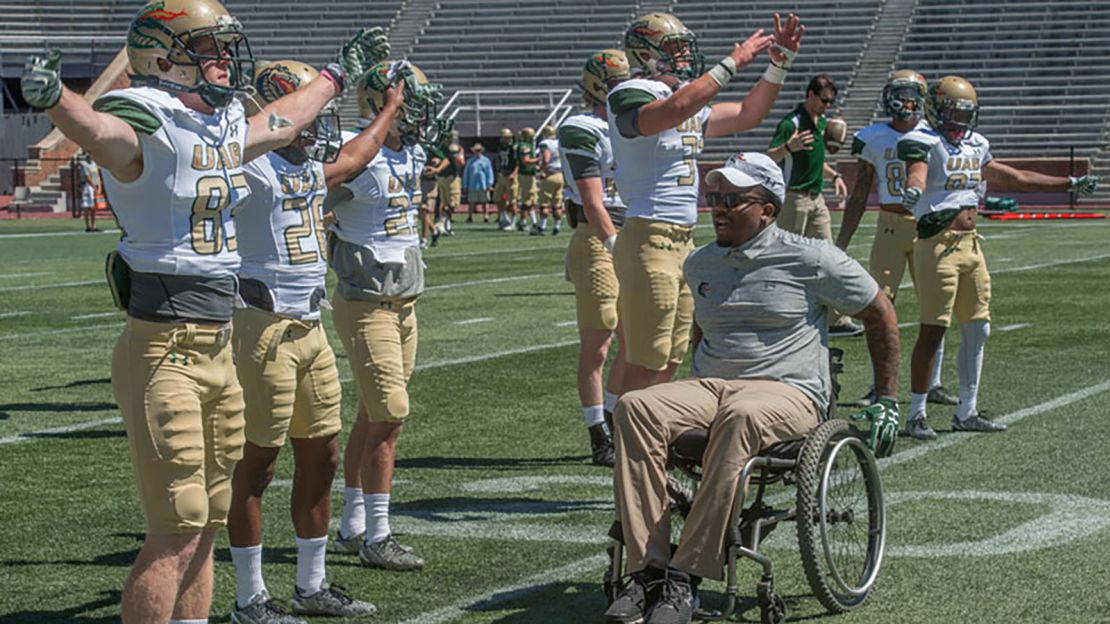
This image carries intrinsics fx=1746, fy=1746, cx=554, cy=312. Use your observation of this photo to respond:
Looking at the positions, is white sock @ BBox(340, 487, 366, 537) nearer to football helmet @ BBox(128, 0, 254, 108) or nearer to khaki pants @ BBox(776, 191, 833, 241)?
football helmet @ BBox(128, 0, 254, 108)

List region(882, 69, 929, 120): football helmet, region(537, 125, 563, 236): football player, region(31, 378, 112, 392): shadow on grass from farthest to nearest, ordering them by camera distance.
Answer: region(537, 125, 563, 236): football player
region(31, 378, 112, 392): shadow on grass
region(882, 69, 929, 120): football helmet

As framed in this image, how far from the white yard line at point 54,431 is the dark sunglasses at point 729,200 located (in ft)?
16.3

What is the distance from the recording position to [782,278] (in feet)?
19.5

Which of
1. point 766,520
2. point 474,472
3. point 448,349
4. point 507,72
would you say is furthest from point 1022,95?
point 766,520

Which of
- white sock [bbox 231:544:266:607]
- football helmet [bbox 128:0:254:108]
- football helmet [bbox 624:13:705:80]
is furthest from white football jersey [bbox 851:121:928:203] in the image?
football helmet [bbox 128:0:254:108]

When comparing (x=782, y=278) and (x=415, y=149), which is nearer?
(x=782, y=278)

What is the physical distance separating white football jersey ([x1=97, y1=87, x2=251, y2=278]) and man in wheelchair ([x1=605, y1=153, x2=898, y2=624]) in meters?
1.50

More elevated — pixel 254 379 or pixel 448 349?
pixel 254 379

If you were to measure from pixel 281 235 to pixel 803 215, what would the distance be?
29.6 ft

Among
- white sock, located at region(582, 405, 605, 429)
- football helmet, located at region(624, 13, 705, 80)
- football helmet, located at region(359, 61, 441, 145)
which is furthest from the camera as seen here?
white sock, located at region(582, 405, 605, 429)

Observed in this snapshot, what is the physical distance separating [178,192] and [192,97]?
28 centimetres

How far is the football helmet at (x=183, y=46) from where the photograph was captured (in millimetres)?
4699

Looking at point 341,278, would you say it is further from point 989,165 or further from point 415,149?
point 989,165

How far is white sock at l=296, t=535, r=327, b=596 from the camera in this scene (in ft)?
18.9
